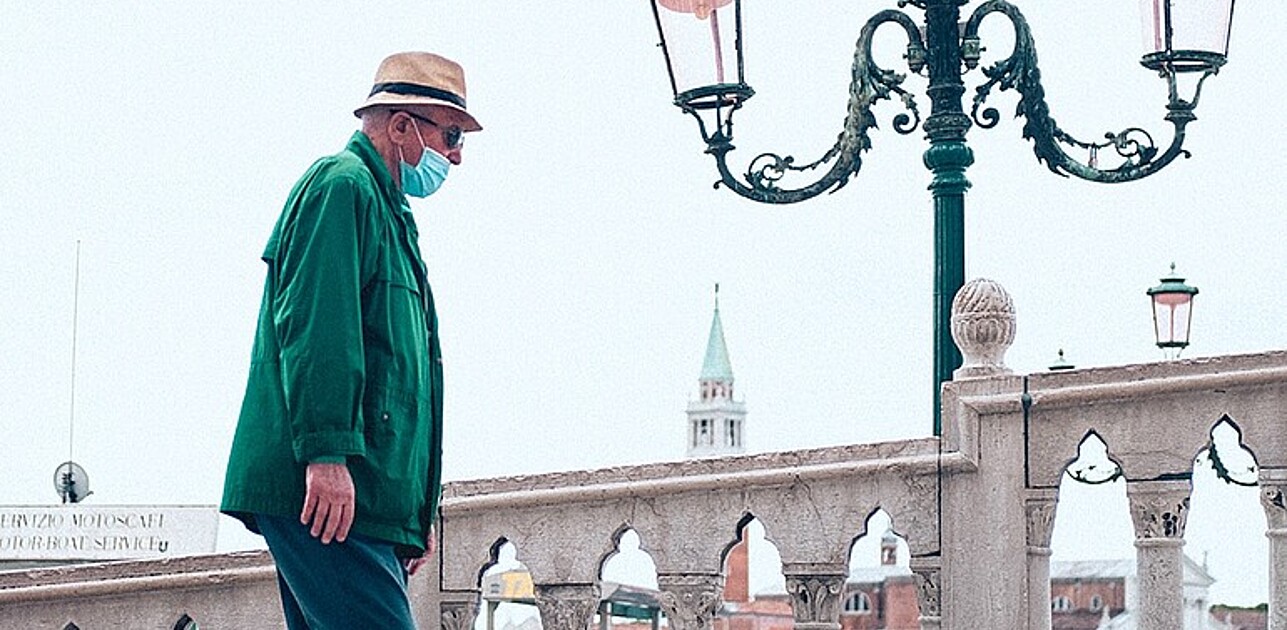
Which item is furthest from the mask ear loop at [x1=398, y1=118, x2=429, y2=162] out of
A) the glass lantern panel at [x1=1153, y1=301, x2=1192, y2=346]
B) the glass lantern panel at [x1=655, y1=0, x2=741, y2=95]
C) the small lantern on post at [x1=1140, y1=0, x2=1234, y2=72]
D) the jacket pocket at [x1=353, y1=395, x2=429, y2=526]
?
the glass lantern panel at [x1=1153, y1=301, x2=1192, y2=346]

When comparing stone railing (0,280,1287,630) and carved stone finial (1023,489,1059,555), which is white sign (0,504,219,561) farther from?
carved stone finial (1023,489,1059,555)

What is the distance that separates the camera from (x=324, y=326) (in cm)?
540

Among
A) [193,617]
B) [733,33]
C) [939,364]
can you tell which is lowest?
[193,617]

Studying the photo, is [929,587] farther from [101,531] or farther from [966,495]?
[101,531]

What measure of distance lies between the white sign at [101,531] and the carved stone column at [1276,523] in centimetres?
1964

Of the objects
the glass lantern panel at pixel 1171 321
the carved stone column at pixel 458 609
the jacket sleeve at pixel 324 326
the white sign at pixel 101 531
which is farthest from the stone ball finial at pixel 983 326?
the white sign at pixel 101 531

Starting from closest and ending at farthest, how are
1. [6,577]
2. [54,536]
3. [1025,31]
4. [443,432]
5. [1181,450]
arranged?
[443,432], [1181,450], [6,577], [1025,31], [54,536]

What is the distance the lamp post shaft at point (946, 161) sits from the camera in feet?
31.6

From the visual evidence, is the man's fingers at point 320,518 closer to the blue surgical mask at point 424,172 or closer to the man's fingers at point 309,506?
the man's fingers at point 309,506

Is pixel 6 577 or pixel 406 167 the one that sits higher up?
pixel 406 167

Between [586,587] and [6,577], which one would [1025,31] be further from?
[6,577]

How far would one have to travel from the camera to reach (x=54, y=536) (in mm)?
27359

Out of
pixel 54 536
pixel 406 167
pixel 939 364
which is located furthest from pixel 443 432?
pixel 54 536

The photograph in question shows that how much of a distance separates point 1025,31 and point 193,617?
12.3 ft
